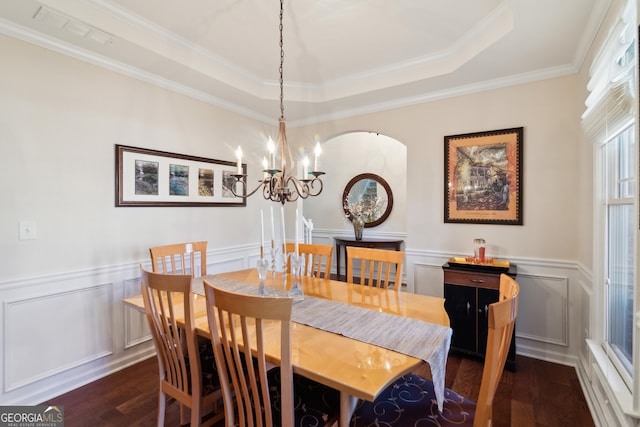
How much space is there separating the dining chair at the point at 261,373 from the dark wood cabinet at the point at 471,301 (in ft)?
5.94

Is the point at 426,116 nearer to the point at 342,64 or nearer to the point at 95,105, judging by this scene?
the point at 342,64

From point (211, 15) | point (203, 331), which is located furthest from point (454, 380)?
point (211, 15)

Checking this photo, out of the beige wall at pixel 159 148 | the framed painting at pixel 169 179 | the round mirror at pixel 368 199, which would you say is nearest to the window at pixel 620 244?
the beige wall at pixel 159 148

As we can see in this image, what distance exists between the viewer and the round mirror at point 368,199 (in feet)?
18.0

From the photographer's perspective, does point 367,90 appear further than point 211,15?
Yes

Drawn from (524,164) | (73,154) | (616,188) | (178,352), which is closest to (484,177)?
(524,164)

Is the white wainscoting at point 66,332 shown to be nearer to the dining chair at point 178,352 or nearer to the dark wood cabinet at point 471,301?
the dining chair at point 178,352

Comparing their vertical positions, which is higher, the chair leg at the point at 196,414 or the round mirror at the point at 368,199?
the round mirror at the point at 368,199

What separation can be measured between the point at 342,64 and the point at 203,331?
104 inches

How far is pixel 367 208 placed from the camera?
5621 mm

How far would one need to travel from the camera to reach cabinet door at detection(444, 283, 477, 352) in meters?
2.72

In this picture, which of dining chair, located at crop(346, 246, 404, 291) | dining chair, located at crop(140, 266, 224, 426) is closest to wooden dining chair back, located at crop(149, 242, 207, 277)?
dining chair, located at crop(140, 266, 224, 426)

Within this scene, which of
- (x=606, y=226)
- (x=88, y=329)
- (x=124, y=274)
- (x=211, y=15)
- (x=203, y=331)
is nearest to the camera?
(x=203, y=331)

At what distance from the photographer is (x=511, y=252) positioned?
9.43 ft
